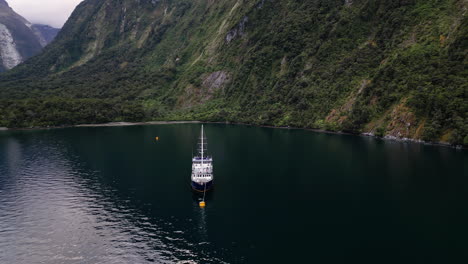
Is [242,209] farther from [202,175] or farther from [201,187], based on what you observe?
[202,175]

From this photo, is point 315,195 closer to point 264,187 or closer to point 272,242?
point 264,187

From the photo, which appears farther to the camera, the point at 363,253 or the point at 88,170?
the point at 88,170

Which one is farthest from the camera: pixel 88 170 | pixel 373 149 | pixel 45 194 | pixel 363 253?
pixel 373 149

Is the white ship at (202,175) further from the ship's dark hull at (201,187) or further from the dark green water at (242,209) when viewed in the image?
the dark green water at (242,209)

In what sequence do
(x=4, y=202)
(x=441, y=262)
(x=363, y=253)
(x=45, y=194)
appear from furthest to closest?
(x=45, y=194) → (x=4, y=202) → (x=363, y=253) → (x=441, y=262)

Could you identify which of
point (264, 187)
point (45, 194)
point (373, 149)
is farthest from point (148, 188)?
point (373, 149)

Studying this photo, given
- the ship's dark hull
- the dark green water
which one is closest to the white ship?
the ship's dark hull

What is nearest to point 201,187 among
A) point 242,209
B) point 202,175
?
point 202,175

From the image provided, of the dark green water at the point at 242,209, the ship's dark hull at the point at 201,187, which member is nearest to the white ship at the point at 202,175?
the ship's dark hull at the point at 201,187
